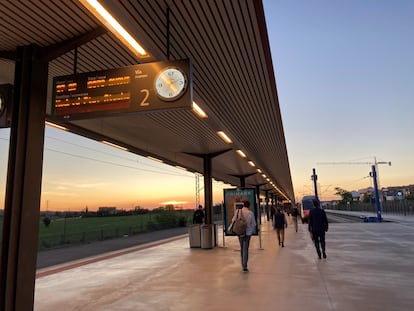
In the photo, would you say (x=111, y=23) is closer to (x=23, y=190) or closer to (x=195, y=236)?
(x=23, y=190)

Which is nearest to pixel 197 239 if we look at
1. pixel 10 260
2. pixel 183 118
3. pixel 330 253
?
pixel 330 253

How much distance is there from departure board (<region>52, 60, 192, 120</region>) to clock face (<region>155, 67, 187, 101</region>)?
3cm

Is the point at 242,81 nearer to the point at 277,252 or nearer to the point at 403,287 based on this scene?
the point at 403,287

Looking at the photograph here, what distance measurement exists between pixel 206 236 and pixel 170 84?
8.77 m

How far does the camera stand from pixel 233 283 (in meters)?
6.21

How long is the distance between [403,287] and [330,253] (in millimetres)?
4094

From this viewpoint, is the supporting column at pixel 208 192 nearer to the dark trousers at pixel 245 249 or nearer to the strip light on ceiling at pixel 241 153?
the strip light on ceiling at pixel 241 153

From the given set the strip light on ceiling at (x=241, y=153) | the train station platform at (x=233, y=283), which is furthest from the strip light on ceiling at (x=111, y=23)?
the strip light on ceiling at (x=241, y=153)

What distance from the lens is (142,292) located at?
18.8 ft

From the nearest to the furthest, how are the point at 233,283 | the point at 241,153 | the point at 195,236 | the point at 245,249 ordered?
the point at 233,283 → the point at 245,249 → the point at 195,236 → the point at 241,153

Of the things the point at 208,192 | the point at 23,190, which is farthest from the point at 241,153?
the point at 23,190

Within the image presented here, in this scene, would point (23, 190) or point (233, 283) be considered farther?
point (233, 283)

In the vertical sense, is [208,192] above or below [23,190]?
above

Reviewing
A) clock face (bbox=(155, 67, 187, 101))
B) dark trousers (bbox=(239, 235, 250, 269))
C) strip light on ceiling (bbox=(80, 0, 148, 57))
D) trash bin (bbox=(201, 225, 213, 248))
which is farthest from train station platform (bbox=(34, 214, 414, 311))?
strip light on ceiling (bbox=(80, 0, 148, 57))
